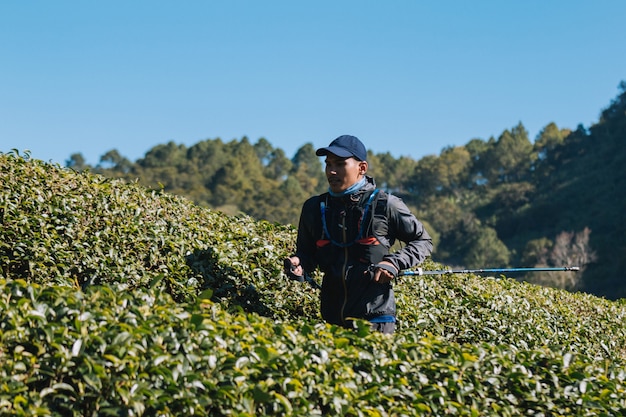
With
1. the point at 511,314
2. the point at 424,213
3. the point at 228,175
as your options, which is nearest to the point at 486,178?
the point at 424,213

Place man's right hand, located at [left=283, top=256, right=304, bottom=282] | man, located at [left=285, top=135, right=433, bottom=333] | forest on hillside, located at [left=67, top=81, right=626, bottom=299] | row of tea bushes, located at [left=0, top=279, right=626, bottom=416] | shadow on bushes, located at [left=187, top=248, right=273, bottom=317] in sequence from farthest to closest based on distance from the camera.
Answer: forest on hillside, located at [left=67, top=81, right=626, bottom=299] < shadow on bushes, located at [left=187, top=248, right=273, bottom=317] < man's right hand, located at [left=283, top=256, right=304, bottom=282] < man, located at [left=285, top=135, right=433, bottom=333] < row of tea bushes, located at [left=0, top=279, right=626, bottom=416]

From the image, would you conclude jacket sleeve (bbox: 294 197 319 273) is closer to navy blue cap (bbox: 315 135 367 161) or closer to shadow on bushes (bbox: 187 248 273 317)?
navy blue cap (bbox: 315 135 367 161)

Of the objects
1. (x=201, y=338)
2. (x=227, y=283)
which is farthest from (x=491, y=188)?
(x=201, y=338)

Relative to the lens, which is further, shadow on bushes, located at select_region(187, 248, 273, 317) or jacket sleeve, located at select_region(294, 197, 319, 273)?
shadow on bushes, located at select_region(187, 248, 273, 317)

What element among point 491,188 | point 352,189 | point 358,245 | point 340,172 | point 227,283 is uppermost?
point 491,188

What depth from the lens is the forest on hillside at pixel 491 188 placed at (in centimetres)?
6450

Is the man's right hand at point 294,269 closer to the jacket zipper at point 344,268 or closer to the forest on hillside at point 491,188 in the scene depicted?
the jacket zipper at point 344,268

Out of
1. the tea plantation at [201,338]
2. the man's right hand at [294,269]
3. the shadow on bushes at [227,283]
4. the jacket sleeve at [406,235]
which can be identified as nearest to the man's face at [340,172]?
the jacket sleeve at [406,235]

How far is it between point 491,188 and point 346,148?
89175 mm

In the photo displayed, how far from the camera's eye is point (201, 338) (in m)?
4.17

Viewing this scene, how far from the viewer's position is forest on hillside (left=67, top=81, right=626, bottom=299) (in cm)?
6450

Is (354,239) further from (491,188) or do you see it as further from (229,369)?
(491,188)

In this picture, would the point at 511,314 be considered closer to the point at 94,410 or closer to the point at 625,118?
the point at 94,410

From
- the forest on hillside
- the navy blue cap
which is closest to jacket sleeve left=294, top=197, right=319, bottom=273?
the navy blue cap
